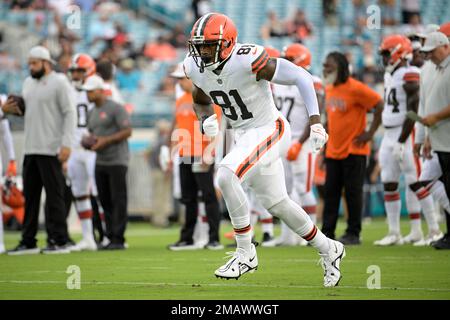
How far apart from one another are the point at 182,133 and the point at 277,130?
15.1 ft

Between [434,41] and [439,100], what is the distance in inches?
25.3

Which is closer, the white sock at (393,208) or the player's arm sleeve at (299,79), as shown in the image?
the player's arm sleeve at (299,79)

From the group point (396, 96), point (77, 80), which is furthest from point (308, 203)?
point (77, 80)

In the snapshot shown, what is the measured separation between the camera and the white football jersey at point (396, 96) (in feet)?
40.5

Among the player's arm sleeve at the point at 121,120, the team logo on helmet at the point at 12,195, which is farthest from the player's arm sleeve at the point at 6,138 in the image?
the player's arm sleeve at the point at 121,120

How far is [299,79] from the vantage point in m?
8.08

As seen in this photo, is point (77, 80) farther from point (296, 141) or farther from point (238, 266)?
point (238, 266)

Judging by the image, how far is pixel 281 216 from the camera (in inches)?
316

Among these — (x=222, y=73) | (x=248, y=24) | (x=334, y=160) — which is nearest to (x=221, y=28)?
(x=222, y=73)

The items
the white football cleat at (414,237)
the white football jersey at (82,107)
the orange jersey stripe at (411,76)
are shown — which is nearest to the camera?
the orange jersey stripe at (411,76)

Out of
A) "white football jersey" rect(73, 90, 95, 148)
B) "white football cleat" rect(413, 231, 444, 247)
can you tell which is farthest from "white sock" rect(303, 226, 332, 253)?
"white football jersey" rect(73, 90, 95, 148)

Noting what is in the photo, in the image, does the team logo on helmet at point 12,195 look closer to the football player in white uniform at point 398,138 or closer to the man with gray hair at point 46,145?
the man with gray hair at point 46,145

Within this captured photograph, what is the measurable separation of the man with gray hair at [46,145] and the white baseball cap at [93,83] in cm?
51

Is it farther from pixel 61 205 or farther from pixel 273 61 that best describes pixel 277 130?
pixel 61 205
